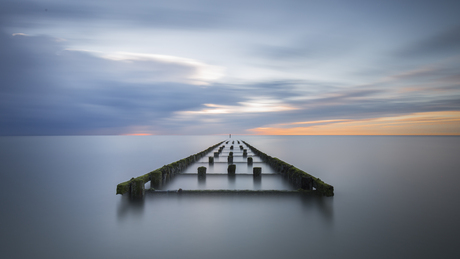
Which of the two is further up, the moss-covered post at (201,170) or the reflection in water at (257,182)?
the moss-covered post at (201,170)

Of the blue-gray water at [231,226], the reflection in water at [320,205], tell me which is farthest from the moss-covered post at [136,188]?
the reflection in water at [320,205]

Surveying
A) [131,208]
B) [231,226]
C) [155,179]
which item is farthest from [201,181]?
[231,226]

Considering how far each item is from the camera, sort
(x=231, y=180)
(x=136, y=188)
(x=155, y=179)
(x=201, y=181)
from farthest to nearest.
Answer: (x=231, y=180), (x=201, y=181), (x=155, y=179), (x=136, y=188)

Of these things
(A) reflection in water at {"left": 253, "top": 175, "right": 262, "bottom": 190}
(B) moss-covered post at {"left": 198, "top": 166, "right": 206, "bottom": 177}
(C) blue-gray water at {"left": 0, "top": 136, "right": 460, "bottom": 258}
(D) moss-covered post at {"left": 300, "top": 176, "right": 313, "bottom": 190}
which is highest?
(B) moss-covered post at {"left": 198, "top": 166, "right": 206, "bottom": 177}

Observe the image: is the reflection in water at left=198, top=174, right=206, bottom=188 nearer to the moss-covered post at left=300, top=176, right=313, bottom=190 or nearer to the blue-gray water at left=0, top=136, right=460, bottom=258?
the blue-gray water at left=0, top=136, right=460, bottom=258

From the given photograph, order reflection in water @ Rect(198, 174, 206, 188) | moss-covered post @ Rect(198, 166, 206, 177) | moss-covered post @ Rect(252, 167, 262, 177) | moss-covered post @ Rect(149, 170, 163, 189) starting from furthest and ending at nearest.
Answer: moss-covered post @ Rect(252, 167, 262, 177)
moss-covered post @ Rect(198, 166, 206, 177)
reflection in water @ Rect(198, 174, 206, 188)
moss-covered post @ Rect(149, 170, 163, 189)

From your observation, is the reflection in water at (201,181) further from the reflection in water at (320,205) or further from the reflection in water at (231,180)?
the reflection in water at (320,205)

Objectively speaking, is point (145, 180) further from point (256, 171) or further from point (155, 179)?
point (256, 171)

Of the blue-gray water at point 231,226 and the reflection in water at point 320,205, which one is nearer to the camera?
the blue-gray water at point 231,226

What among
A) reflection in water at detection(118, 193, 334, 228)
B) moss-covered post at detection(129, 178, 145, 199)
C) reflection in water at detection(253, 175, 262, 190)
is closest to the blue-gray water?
reflection in water at detection(118, 193, 334, 228)

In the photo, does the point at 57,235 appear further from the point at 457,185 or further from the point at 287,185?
the point at 457,185

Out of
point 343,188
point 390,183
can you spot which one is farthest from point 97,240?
point 390,183

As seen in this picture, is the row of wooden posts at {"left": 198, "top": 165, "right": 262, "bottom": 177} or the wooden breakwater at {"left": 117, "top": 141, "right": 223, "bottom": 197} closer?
the wooden breakwater at {"left": 117, "top": 141, "right": 223, "bottom": 197}

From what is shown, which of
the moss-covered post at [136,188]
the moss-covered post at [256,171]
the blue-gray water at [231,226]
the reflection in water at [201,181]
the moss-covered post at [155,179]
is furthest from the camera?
the moss-covered post at [256,171]
